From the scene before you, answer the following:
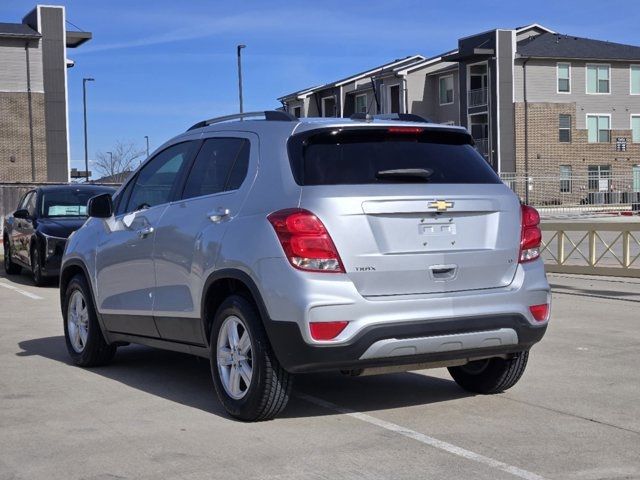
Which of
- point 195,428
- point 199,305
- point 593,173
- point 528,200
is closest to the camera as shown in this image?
point 195,428

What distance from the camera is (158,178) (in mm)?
→ 7359

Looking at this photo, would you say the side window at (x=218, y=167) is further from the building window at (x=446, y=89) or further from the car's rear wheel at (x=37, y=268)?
the building window at (x=446, y=89)

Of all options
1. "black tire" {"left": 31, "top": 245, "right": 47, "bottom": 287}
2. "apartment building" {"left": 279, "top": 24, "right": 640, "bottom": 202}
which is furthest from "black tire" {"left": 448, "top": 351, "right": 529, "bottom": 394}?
"apartment building" {"left": 279, "top": 24, "right": 640, "bottom": 202}

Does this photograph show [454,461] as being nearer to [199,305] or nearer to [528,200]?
[199,305]

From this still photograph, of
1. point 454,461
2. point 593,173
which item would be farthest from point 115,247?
point 593,173

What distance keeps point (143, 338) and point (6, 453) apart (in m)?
2.05

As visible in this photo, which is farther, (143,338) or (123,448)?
(143,338)

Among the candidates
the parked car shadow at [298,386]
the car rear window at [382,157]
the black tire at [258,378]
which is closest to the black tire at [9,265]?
the parked car shadow at [298,386]

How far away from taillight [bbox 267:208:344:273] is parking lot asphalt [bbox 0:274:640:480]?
1.04 metres

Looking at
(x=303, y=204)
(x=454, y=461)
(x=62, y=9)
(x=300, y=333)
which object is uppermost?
(x=62, y=9)

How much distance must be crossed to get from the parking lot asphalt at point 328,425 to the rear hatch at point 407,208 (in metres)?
0.92

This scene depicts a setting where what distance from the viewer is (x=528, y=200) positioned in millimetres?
53031

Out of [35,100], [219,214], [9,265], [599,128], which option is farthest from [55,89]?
[219,214]

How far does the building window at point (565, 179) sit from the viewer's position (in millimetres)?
54469
